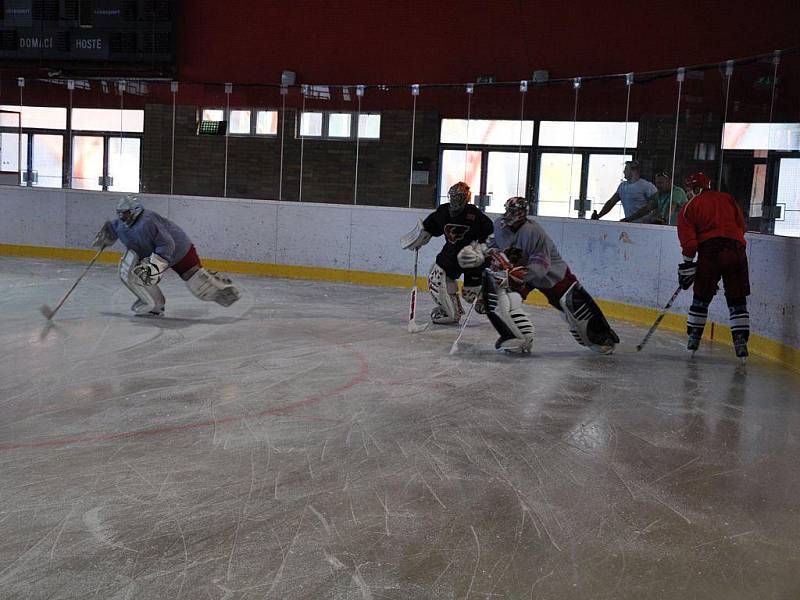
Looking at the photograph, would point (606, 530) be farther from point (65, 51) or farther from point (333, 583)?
point (65, 51)

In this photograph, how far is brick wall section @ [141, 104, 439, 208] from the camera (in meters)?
11.5

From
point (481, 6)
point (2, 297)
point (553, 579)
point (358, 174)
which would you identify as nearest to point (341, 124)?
point (358, 174)

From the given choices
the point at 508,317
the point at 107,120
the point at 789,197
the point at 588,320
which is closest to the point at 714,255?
the point at 789,197

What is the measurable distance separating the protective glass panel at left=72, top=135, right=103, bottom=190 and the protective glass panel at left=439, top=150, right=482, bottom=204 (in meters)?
4.36

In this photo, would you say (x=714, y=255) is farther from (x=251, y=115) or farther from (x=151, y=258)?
(x=251, y=115)

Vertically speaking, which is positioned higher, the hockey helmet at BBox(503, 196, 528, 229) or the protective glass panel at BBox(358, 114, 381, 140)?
the protective glass panel at BBox(358, 114, 381, 140)

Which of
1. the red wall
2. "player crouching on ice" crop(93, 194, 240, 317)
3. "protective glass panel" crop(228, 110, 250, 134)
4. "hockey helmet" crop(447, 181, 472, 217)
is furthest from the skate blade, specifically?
the red wall

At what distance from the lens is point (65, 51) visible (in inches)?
550

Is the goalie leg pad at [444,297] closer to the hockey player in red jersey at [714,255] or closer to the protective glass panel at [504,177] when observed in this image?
the hockey player in red jersey at [714,255]

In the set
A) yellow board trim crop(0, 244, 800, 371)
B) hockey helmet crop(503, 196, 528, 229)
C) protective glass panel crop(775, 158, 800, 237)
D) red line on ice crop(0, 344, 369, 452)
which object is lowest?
red line on ice crop(0, 344, 369, 452)

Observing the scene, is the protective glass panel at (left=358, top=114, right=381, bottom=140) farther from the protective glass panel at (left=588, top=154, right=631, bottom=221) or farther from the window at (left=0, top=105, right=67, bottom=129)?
the window at (left=0, top=105, right=67, bottom=129)

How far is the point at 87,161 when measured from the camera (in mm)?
12234

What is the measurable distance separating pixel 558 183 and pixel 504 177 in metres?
0.81

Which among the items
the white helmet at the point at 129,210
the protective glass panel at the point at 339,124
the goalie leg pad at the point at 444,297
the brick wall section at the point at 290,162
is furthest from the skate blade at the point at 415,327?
the protective glass panel at the point at 339,124
